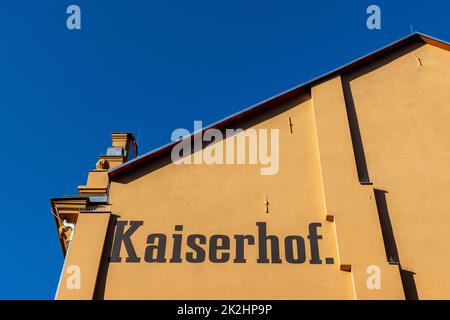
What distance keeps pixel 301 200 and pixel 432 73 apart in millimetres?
7178

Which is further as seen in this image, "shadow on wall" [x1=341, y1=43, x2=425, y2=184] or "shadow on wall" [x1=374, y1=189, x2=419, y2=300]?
"shadow on wall" [x1=341, y1=43, x2=425, y2=184]

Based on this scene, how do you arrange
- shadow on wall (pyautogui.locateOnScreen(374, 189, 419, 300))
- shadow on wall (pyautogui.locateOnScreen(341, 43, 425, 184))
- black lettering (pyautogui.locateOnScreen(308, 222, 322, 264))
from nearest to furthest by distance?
1. shadow on wall (pyautogui.locateOnScreen(374, 189, 419, 300))
2. black lettering (pyautogui.locateOnScreen(308, 222, 322, 264))
3. shadow on wall (pyautogui.locateOnScreen(341, 43, 425, 184))

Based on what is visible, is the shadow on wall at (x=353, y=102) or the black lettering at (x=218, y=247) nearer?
the black lettering at (x=218, y=247)

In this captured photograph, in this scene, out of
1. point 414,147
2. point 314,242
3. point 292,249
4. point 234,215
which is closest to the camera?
point 292,249

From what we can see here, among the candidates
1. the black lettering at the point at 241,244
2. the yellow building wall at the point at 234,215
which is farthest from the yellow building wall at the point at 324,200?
the black lettering at the point at 241,244

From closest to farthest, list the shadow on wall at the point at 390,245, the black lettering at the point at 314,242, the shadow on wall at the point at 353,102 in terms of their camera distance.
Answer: the shadow on wall at the point at 390,245 → the black lettering at the point at 314,242 → the shadow on wall at the point at 353,102

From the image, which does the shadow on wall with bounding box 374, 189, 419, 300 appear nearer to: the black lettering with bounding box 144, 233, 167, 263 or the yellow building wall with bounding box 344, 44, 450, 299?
the yellow building wall with bounding box 344, 44, 450, 299

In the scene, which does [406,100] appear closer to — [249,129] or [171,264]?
[249,129]

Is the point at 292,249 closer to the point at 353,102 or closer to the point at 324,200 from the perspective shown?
the point at 324,200

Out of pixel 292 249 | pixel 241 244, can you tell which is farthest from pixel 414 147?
pixel 241 244

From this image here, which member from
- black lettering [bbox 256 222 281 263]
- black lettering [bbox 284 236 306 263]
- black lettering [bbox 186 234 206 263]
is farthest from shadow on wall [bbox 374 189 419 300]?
black lettering [bbox 186 234 206 263]

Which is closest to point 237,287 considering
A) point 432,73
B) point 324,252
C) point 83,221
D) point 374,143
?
point 324,252

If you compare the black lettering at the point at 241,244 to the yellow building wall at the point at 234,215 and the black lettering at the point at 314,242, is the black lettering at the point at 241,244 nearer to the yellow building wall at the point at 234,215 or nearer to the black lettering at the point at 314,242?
the yellow building wall at the point at 234,215

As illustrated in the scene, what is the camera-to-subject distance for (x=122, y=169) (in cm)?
1504
